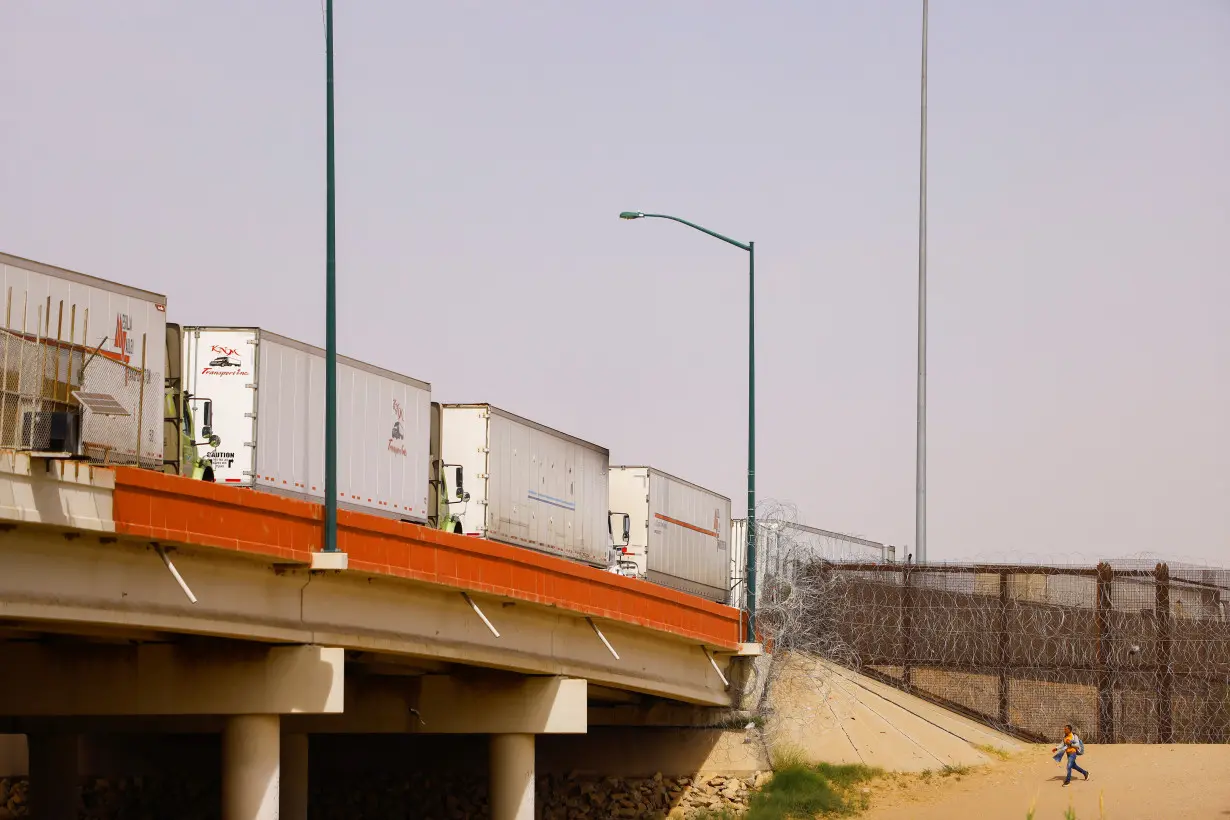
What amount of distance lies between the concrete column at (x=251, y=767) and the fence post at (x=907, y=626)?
2083cm

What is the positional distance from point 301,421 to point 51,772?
1015 centimetres

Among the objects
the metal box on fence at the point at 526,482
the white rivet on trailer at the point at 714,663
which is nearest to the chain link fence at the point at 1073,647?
→ the white rivet on trailer at the point at 714,663

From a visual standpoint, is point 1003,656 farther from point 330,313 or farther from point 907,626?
point 330,313

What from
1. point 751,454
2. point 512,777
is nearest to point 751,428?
point 751,454

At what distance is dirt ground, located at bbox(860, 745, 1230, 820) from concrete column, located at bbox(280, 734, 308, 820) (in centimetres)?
1091

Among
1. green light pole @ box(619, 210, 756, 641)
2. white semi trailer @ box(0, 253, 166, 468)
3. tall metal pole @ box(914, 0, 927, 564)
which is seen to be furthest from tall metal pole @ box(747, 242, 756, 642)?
white semi trailer @ box(0, 253, 166, 468)

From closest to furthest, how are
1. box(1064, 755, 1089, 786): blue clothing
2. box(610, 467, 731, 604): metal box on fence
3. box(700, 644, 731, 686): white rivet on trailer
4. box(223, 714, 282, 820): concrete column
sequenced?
box(223, 714, 282, 820): concrete column → box(1064, 755, 1089, 786): blue clothing → box(700, 644, 731, 686): white rivet on trailer → box(610, 467, 731, 604): metal box on fence

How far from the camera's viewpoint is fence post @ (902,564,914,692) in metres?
39.2

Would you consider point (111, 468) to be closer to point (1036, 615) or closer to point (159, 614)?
point (159, 614)

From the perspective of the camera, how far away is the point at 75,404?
18406mm

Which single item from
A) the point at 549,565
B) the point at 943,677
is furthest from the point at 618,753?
the point at 549,565

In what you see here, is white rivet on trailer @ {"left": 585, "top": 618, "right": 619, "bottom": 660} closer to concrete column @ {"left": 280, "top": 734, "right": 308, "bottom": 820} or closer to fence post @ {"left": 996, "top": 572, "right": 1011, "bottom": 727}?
concrete column @ {"left": 280, "top": 734, "right": 308, "bottom": 820}

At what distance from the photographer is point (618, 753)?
3603 centimetres

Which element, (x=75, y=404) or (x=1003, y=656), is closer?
(x=75, y=404)
